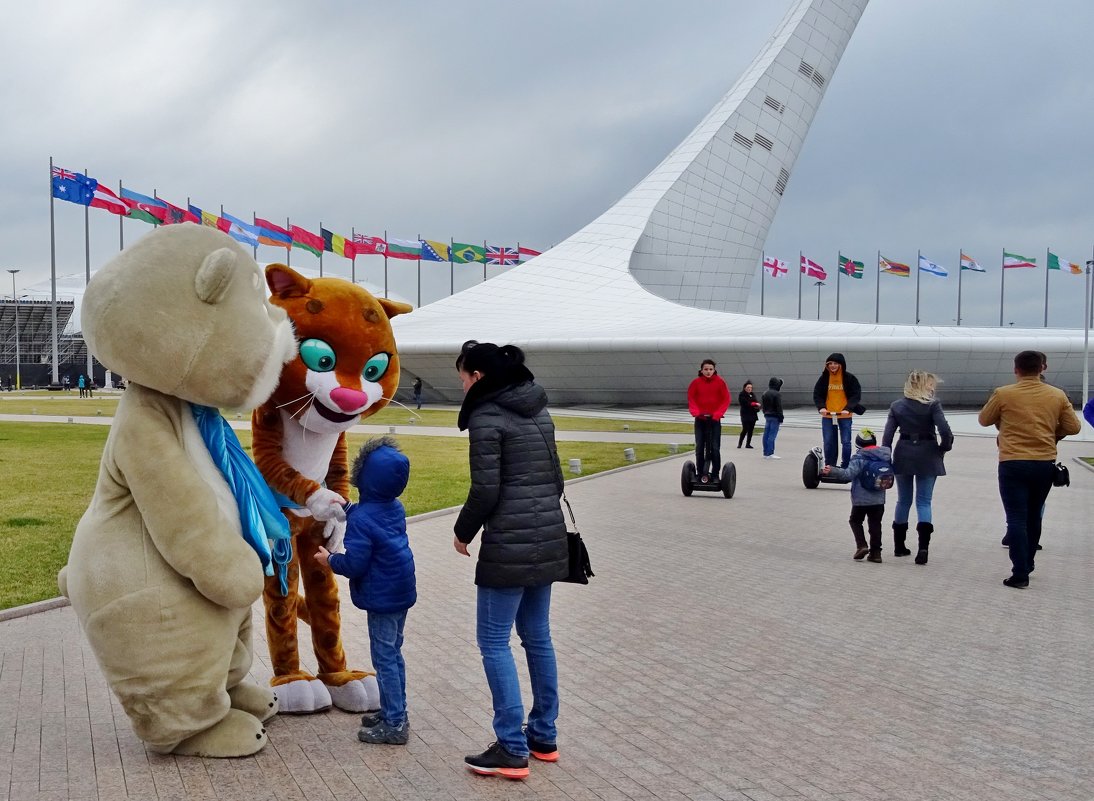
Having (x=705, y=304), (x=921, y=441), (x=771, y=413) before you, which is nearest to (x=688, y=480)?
(x=921, y=441)

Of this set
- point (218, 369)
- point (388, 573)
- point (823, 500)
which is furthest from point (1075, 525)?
point (218, 369)

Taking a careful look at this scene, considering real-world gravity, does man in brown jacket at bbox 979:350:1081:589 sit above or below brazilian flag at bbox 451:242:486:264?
below

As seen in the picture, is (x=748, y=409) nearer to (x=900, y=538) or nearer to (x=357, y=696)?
(x=900, y=538)

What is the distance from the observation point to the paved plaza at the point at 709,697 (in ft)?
10.9

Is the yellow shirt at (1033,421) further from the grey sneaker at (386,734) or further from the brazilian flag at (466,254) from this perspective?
the brazilian flag at (466,254)

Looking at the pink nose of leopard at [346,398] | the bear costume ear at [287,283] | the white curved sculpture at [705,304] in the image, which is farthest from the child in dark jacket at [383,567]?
the white curved sculpture at [705,304]

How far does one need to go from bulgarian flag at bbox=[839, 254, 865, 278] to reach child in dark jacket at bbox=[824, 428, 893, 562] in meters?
43.0

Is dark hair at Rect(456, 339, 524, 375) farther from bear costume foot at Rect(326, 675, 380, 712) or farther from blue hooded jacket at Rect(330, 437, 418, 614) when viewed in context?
bear costume foot at Rect(326, 675, 380, 712)

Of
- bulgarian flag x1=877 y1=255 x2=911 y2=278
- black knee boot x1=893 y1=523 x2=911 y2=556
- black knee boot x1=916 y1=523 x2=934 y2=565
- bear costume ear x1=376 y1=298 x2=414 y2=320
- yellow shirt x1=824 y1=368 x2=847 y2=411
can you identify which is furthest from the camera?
bulgarian flag x1=877 y1=255 x2=911 y2=278

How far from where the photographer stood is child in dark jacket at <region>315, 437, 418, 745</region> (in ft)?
11.8

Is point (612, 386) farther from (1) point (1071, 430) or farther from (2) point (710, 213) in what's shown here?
(1) point (1071, 430)

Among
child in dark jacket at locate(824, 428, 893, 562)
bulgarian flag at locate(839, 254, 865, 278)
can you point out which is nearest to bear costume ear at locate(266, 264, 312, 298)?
child in dark jacket at locate(824, 428, 893, 562)

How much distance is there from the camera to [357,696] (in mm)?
4141

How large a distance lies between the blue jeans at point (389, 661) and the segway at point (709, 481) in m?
7.96
